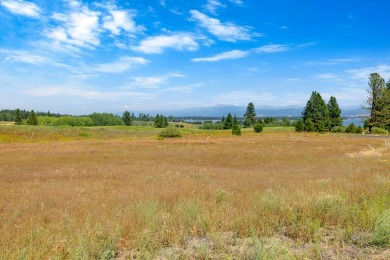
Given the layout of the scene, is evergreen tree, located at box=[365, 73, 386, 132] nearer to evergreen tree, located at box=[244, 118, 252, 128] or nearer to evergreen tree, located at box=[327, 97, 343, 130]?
evergreen tree, located at box=[327, 97, 343, 130]

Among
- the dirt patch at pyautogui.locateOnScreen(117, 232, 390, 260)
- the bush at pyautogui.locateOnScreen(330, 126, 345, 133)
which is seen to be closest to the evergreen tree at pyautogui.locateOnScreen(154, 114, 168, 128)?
the bush at pyautogui.locateOnScreen(330, 126, 345, 133)

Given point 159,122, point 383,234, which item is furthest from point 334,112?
point 383,234

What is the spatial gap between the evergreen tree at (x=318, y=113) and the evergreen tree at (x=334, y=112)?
262 centimetres

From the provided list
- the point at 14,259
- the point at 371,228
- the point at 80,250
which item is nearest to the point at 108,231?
the point at 80,250

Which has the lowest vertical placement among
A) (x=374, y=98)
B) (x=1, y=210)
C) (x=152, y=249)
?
(x=1, y=210)

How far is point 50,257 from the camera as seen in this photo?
15.0ft

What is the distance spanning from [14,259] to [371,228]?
624 cm

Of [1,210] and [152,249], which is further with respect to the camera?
[1,210]

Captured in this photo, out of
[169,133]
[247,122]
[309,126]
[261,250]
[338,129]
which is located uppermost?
[247,122]

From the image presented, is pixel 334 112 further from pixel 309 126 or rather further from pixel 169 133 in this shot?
pixel 169 133

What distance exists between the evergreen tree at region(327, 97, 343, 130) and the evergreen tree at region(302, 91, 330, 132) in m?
2.62

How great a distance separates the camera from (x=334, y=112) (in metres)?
88.8

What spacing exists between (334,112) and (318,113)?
23.6ft

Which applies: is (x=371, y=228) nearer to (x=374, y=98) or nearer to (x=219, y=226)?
(x=219, y=226)
